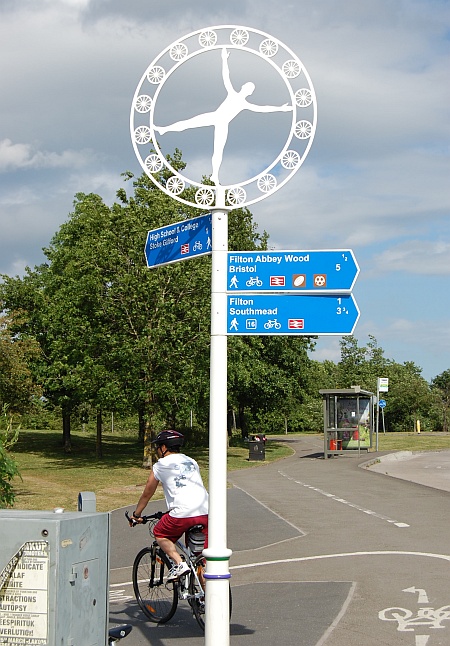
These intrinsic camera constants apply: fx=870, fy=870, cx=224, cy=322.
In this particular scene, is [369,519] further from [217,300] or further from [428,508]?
[217,300]

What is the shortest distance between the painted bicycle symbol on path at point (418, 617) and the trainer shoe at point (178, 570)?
1956 mm

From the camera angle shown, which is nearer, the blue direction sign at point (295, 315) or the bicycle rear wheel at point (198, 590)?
the blue direction sign at point (295, 315)

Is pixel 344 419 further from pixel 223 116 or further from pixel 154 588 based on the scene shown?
pixel 223 116

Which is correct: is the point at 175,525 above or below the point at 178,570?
above

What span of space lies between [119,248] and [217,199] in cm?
2451

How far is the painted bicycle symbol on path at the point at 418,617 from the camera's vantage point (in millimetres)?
7661

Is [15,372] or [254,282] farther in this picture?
[15,372]

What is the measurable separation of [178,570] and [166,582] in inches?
20.6

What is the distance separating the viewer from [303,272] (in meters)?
5.72

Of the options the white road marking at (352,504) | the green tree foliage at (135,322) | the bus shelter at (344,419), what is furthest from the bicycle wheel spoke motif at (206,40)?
the bus shelter at (344,419)

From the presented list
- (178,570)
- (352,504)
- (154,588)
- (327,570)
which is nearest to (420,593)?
(327,570)

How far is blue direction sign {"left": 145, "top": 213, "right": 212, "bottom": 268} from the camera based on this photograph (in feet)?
19.7

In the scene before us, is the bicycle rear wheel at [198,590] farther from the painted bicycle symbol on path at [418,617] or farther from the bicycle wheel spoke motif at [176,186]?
the bicycle wheel spoke motif at [176,186]

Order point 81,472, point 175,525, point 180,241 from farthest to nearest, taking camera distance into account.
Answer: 1. point 81,472
2. point 175,525
3. point 180,241
